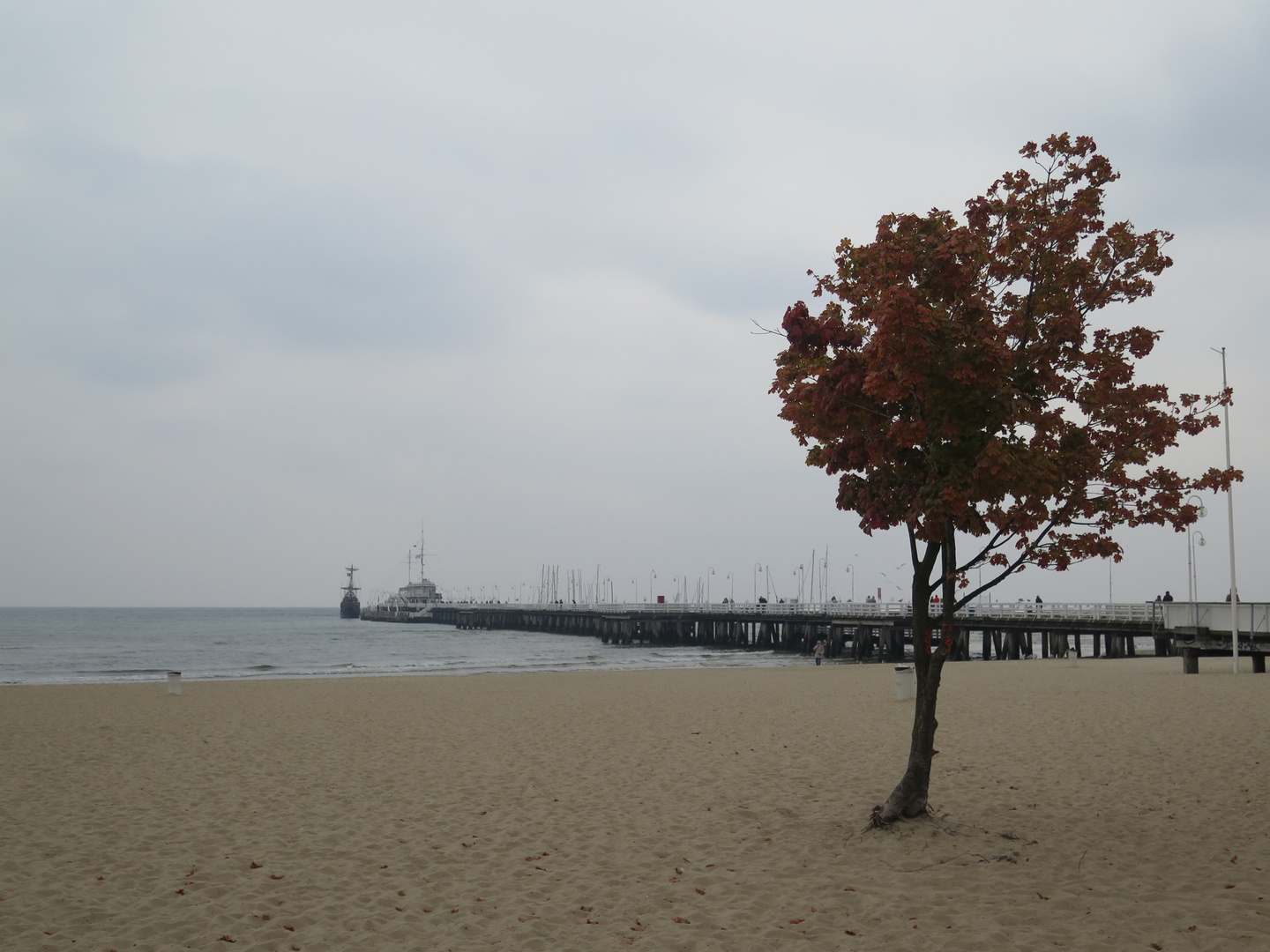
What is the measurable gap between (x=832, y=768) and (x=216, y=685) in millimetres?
20445

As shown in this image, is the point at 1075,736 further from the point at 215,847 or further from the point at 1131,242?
the point at 215,847

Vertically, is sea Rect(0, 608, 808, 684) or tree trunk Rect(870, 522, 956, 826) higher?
tree trunk Rect(870, 522, 956, 826)

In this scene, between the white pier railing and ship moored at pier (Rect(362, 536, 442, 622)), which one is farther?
ship moored at pier (Rect(362, 536, 442, 622))

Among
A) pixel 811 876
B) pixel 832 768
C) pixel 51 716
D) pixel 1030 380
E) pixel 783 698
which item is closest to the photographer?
pixel 811 876

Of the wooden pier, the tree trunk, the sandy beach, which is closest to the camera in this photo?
the sandy beach

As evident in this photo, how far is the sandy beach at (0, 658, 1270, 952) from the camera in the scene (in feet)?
18.7

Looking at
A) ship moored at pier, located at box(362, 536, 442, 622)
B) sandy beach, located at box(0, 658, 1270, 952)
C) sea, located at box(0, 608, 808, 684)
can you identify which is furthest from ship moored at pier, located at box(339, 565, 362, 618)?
sandy beach, located at box(0, 658, 1270, 952)

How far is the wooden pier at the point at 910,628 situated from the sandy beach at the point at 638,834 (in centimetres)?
1025

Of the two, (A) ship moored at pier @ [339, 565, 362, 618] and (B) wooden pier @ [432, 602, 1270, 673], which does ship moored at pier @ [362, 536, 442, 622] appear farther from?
(B) wooden pier @ [432, 602, 1270, 673]

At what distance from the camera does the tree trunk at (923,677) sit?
7.46 m

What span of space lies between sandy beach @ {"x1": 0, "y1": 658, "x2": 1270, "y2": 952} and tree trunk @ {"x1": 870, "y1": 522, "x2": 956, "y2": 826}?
0.21 meters

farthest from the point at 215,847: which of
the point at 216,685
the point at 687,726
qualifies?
the point at 216,685

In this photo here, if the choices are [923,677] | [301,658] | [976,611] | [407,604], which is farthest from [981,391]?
[407,604]

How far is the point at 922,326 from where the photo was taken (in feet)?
22.7
